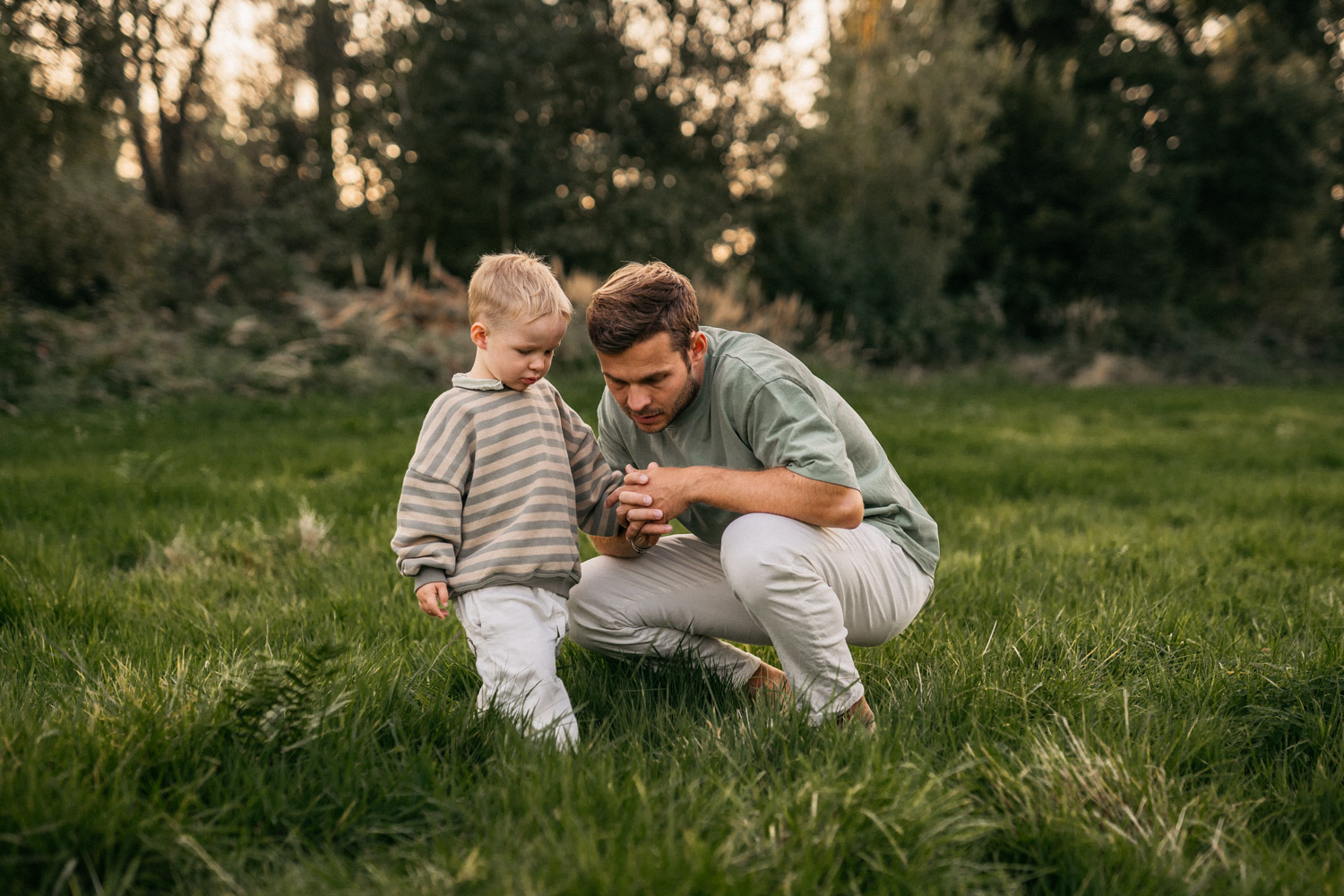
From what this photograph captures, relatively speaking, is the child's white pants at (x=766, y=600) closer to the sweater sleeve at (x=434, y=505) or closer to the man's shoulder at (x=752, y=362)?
the man's shoulder at (x=752, y=362)

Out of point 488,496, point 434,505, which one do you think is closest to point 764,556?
point 488,496

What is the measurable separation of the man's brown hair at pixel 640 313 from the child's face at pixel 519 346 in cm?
11

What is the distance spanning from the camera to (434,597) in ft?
7.70

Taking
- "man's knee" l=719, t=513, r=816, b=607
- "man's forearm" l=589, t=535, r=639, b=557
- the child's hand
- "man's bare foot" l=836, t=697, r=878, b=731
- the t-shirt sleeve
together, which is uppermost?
the t-shirt sleeve

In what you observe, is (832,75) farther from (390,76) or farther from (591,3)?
(390,76)

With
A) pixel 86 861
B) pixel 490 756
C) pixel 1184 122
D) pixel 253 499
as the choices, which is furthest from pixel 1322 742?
pixel 1184 122

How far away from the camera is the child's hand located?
2.33 m

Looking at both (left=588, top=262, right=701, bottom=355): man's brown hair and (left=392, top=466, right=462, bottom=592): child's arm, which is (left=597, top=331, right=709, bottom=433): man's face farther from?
(left=392, top=466, right=462, bottom=592): child's arm

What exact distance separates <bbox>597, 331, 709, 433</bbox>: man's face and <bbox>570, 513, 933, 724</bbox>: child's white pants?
0.39 metres

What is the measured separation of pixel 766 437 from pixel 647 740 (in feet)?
2.79

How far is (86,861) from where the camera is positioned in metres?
1.59

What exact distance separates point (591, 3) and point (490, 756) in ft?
47.3

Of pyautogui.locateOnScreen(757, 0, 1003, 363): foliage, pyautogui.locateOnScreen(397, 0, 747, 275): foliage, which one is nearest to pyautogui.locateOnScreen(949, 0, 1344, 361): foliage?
pyautogui.locateOnScreen(757, 0, 1003, 363): foliage

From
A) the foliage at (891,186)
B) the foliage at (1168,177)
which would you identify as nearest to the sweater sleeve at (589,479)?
the foliage at (891,186)
